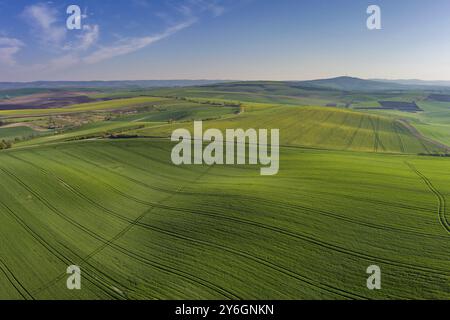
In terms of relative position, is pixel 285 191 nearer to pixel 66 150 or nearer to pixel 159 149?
pixel 159 149

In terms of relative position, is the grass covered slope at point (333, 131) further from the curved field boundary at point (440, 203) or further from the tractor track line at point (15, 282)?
the tractor track line at point (15, 282)

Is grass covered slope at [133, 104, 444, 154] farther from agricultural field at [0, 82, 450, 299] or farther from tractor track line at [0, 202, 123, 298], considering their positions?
tractor track line at [0, 202, 123, 298]

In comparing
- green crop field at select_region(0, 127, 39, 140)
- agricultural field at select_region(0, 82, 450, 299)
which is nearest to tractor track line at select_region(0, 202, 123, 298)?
agricultural field at select_region(0, 82, 450, 299)

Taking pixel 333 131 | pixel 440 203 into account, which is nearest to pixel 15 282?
pixel 440 203

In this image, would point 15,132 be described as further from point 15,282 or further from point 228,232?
point 228,232

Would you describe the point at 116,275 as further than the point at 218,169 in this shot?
No

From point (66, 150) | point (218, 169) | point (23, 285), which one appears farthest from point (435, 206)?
point (66, 150)

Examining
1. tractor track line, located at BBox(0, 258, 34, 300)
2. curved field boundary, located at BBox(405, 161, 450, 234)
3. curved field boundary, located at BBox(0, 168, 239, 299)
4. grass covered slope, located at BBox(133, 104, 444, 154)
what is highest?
grass covered slope, located at BBox(133, 104, 444, 154)

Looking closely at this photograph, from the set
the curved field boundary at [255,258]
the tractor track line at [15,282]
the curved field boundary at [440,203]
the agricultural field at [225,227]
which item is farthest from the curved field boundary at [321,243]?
the tractor track line at [15,282]
